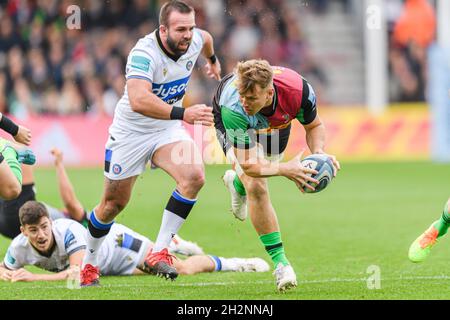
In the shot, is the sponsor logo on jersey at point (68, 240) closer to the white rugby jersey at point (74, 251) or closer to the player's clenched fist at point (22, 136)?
the white rugby jersey at point (74, 251)

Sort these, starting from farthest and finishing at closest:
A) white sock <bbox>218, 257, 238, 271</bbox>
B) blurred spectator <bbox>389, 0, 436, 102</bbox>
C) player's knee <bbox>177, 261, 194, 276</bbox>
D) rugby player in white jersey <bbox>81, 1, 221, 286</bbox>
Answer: blurred spectator <bbox>389, 0, 436, 102</bbox> < white sock <bbox>218, 257, 238, 271</bbox> < player's knee <bbox>177, 261, 194, 276</bbox> < rugby player in white jersey <bbox>81, 1, 221, 286</bbox>

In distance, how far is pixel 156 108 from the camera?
805 centimetres

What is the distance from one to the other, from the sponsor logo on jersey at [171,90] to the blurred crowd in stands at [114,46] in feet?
42.6

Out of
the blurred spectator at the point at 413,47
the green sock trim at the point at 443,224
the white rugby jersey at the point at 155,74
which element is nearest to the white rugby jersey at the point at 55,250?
the white rugby jersey at the point at 155,74

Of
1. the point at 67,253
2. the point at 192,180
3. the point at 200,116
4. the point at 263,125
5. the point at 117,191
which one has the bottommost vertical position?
the point at 67,253

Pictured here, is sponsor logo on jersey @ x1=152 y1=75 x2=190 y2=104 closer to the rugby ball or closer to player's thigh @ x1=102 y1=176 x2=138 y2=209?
player's thigh @ x1=102 y1=176 x2=138 y2=209

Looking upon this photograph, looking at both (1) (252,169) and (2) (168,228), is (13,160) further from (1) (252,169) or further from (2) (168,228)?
(1) (252,169)

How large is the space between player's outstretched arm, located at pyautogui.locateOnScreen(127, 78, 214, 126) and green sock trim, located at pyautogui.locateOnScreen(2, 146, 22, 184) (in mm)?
1164

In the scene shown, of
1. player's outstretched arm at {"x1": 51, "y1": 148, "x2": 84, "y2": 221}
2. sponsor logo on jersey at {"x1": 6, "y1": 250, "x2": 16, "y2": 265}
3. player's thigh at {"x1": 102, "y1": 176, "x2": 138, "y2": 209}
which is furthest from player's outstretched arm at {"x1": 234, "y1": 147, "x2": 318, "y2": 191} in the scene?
player's outstretched arm at {"x1": 51, "y1": 148, "x2": 84, "y2": 221}

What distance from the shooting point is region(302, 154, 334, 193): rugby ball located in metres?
7.35

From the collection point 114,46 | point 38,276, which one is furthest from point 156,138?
point 114,46

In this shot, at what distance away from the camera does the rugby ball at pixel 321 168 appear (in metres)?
7.35

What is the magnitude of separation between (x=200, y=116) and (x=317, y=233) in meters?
4.78

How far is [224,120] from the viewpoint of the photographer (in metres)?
7.72
